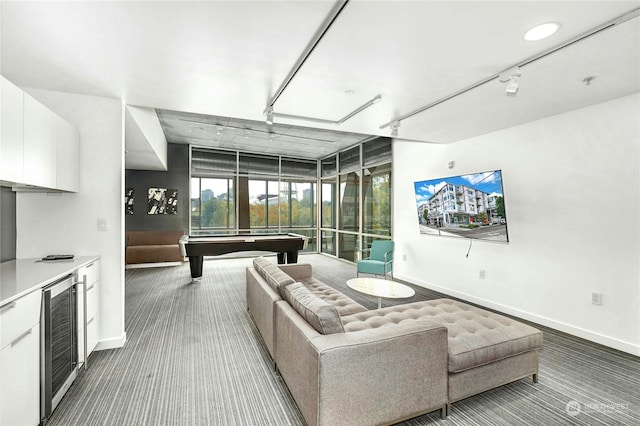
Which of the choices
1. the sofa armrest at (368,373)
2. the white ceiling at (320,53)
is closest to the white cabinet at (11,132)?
the white ceiling at (320,53)

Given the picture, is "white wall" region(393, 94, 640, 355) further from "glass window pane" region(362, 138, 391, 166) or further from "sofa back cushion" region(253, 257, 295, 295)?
"sofa back cushion" region(253, 257, 295, 295)

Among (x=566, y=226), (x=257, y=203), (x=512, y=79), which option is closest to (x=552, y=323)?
(x=566, y=226)

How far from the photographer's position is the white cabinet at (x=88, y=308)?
2.42m

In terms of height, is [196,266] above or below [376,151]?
below

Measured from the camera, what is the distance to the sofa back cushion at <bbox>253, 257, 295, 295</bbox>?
267 cm

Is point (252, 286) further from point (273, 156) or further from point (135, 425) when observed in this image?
point (273, 156)

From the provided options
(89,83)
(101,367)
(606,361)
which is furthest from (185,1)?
(606,361)

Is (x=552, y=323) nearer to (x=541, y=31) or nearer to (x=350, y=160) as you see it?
(x=541, y=31)

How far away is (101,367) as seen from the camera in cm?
261

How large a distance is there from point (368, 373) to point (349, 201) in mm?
6365

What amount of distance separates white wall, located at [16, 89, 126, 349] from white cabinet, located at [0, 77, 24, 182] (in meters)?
0.93

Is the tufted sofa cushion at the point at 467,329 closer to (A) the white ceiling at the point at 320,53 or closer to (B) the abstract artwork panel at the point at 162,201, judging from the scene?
(A) the white ceiling at the point at 320,53

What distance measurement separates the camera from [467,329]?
2373 millimetres

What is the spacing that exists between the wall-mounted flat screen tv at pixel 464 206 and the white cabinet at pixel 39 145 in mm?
4792
